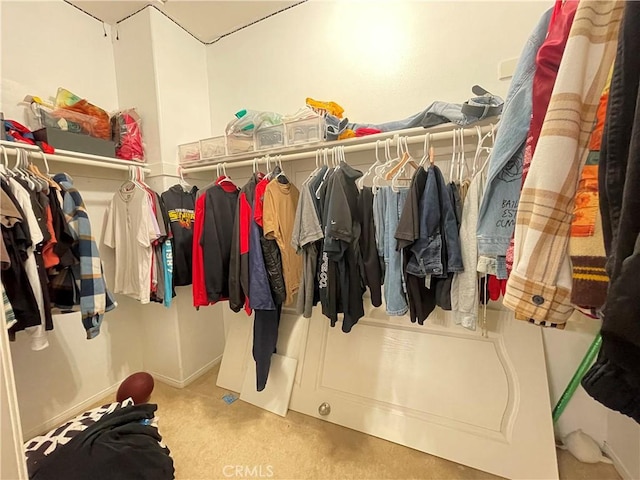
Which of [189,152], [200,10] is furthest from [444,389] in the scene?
[200,10]

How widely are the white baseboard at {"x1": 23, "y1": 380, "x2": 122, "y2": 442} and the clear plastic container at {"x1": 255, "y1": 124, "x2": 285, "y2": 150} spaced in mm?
2026

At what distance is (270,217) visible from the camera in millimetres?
1481

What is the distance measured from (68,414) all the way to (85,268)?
1.14 m

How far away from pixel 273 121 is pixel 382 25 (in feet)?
2.83

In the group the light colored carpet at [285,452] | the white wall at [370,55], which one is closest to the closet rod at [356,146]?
the white wall at [370,55]

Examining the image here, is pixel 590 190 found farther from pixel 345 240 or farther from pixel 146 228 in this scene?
pixel 146 228

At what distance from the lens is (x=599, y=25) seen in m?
0.51

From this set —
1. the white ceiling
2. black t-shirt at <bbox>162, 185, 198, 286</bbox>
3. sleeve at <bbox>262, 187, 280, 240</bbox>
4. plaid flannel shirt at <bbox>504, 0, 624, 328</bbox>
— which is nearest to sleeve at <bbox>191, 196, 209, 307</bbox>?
black t-shirt at <bbox>162, 185, 198, 286</bbox>

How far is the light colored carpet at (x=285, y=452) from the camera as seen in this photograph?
1345mm

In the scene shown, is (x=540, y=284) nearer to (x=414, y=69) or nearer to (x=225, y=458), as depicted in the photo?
(x=414, y=69)

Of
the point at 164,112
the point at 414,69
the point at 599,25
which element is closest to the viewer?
the point at 599,25

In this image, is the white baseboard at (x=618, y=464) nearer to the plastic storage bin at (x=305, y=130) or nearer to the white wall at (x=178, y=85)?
the plastic storage bin at (x=305, y=130)

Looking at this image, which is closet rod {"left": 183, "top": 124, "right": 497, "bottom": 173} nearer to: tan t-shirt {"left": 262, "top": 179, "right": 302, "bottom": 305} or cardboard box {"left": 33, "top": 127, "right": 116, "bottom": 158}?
Answer: tan t-shirt {"left": 262, "top": 179, "right": 302, "bottom": 305}

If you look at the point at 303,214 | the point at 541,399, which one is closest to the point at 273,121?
the point at 303,214
